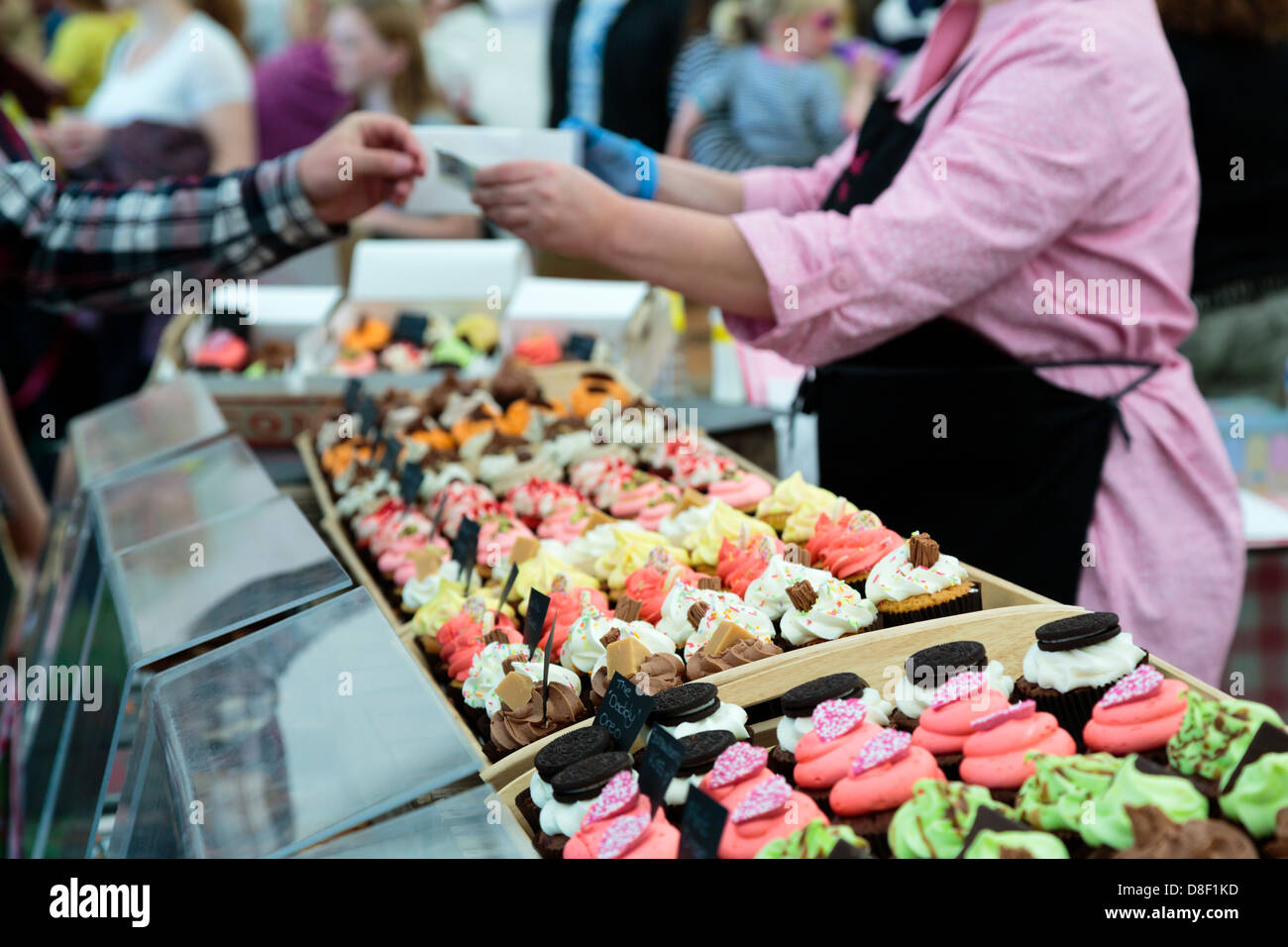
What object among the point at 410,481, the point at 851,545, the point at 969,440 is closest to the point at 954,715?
the point at 851,545

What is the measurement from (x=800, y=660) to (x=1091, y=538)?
0.95 meters

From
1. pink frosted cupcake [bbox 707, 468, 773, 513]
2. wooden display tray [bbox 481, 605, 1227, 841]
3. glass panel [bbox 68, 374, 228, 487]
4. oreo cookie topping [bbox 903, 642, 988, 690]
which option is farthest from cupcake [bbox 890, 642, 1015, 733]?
glass panel [bbox 68, 374, 228, 487]

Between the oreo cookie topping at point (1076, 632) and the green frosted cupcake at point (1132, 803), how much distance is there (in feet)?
0.85

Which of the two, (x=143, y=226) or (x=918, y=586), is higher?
(x=143, y=226)

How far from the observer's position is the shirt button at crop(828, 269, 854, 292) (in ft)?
6.82

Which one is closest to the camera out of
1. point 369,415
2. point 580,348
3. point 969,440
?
point 969,440

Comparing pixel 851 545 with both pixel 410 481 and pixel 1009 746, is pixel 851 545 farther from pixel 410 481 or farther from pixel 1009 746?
pixel 410 481

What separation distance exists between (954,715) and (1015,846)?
273 millimetres

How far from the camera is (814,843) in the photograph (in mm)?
1193

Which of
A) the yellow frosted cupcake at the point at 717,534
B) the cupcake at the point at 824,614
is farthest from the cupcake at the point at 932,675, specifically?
the yellow frosted cupcake at the point at 717,534

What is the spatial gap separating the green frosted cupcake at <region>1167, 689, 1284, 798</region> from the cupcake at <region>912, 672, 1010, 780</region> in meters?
0.19

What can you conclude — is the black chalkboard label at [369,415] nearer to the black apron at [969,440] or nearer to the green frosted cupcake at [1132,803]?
the black apron at [969,440]

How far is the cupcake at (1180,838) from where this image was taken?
3.70ft
